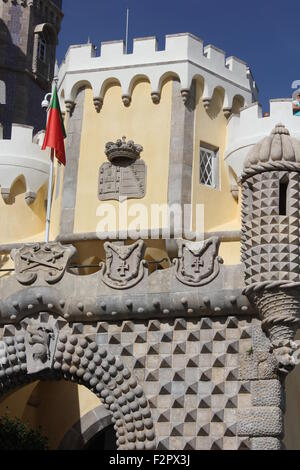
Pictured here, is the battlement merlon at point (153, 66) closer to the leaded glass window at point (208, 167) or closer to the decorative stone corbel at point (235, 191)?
the leaded glass window at point (208, 167)

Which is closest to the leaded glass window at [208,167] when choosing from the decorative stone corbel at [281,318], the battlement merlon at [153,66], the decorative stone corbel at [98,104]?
the battlement merlon at [153,66]

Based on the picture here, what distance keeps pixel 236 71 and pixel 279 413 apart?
12.7 metres

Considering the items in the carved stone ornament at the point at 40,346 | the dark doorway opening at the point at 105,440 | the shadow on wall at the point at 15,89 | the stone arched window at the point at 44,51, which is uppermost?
the stone arched window at the point at 44,51

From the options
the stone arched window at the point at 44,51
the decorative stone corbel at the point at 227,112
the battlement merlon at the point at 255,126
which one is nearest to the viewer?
the battlement merlon at the point at 255,126

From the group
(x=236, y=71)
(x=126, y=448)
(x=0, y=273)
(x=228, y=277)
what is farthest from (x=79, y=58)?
(x=126, y=448)

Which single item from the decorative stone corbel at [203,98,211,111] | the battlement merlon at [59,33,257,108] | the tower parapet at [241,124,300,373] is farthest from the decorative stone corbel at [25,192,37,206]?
the tower parapet at [241,124,300,373]

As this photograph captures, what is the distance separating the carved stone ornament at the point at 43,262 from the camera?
23.2 meters

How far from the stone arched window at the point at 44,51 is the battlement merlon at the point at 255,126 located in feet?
55.8

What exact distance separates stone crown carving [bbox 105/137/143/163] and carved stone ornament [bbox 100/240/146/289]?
5993 mm

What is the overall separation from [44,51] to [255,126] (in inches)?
733

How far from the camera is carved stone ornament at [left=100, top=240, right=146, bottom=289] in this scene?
22.5 metres

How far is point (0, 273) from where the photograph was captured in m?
29.5

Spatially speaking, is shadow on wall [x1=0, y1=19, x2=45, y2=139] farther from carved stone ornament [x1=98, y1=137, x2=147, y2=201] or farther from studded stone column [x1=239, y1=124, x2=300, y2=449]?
studded stone column [x1=239, y1=124, x2=300, y2=449]

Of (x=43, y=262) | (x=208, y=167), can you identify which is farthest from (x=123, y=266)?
(x=208, y=167)
